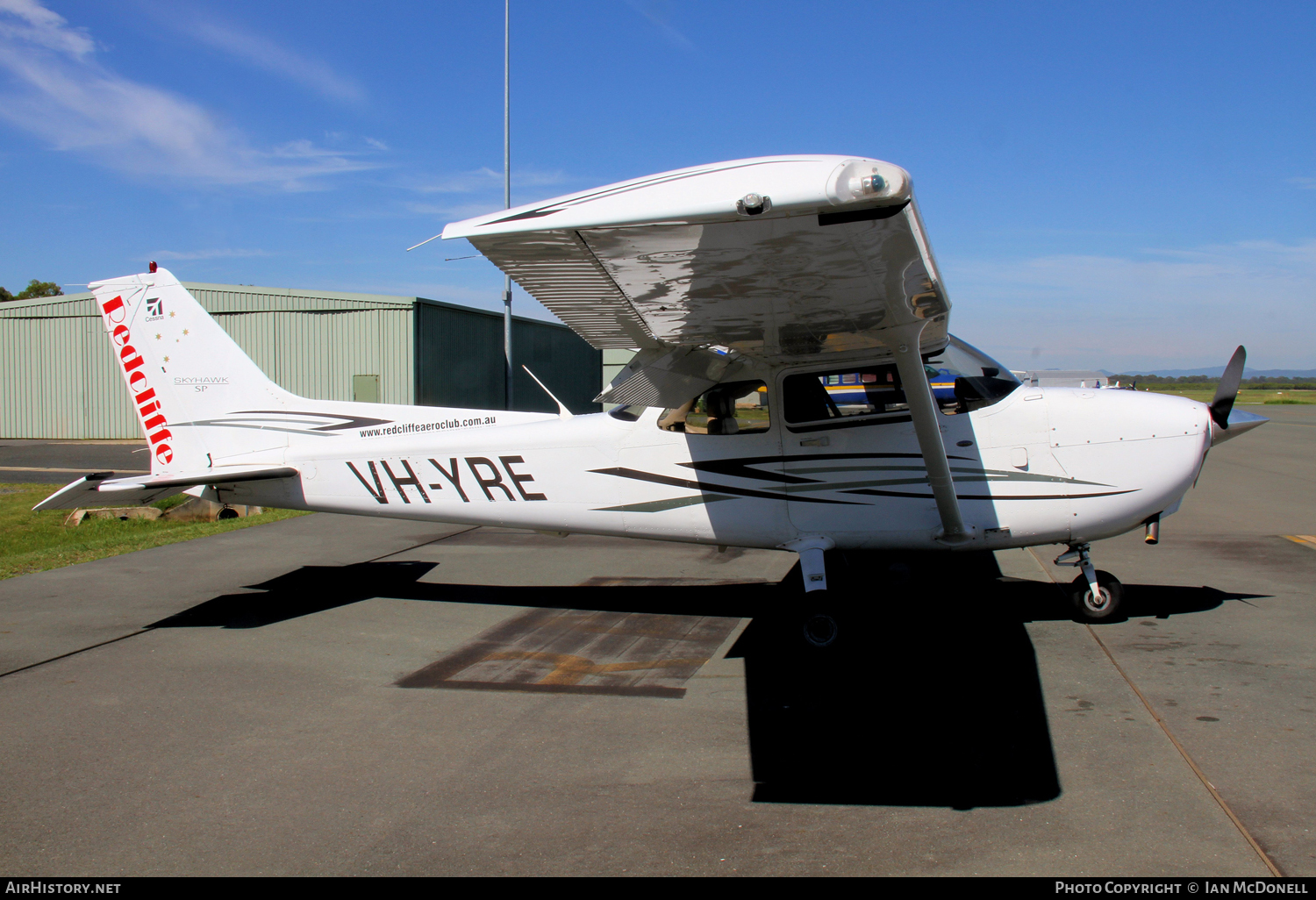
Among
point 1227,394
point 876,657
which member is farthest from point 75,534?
point 1227,394

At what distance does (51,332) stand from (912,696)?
105 feet

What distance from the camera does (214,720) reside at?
4594mm

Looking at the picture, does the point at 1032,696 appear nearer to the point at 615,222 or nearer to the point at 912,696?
the point at 912,696

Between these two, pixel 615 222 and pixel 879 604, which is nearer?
pixel 615 222

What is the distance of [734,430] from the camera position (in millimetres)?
6195

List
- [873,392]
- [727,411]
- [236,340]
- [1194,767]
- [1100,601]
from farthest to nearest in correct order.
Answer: [236,340] → [727,411] → [1100,601] → [873,392] → [1194,767]

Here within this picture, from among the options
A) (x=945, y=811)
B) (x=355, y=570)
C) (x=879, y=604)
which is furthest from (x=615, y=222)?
(x=355, y=570)

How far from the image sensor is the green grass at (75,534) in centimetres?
908

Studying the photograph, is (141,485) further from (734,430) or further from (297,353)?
(297,353)

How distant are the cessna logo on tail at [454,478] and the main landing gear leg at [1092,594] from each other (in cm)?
418

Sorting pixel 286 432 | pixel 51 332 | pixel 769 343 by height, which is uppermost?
pixel 51 332

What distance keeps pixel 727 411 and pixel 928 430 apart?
154cm

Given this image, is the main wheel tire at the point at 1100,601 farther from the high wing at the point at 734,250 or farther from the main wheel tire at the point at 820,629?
the high wing at the point at 734,250

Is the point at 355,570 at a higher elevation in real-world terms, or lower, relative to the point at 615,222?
lower
